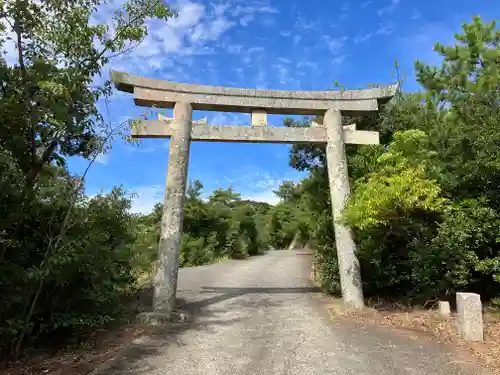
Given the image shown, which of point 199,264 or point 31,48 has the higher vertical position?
point 31,48

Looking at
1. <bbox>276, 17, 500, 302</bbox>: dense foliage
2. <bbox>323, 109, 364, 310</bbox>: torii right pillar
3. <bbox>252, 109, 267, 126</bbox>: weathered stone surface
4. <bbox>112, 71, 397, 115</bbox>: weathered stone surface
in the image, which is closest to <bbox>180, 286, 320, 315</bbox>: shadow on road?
<bbox>276, 17, 500, 302</bbox>: dense foliage

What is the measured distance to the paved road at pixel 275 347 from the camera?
4930 mm

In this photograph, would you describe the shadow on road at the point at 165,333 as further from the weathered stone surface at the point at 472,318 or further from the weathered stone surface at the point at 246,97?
the weathered stone surface at the point at 246,97

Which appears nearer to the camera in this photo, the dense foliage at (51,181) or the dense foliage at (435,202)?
the dense foliage at (51,181)

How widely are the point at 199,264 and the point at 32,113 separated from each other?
538 inches

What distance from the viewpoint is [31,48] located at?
5410 mm

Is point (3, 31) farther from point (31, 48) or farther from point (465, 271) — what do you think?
point (465, 271)

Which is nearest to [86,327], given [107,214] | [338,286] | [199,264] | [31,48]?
[107,214]

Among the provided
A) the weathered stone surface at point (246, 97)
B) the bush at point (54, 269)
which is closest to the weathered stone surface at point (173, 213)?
the weathered stone surface at point (246, 97)

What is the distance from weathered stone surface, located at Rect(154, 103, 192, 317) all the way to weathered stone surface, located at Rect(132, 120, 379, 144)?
8.6 inches

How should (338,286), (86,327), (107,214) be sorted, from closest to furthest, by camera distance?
(86,327), (107,214), (338,286)

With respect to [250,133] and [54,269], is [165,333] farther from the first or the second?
[250,133]

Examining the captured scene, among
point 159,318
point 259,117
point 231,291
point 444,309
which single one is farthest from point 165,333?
point 444,309

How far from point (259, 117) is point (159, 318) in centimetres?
455
